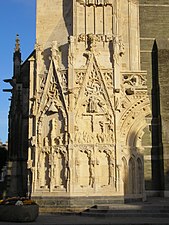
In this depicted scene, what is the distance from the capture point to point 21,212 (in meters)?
11.7

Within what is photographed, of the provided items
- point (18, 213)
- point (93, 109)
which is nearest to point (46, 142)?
point (93, 109)

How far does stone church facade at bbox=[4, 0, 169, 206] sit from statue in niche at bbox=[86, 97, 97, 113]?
1.6 inches

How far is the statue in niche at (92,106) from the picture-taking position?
1543 centimetres

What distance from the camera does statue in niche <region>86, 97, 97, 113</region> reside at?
607 inches

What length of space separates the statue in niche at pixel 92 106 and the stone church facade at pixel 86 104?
40 mm

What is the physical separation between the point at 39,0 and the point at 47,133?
6109mm

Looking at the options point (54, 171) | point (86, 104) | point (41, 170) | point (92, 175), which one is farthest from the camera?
point (86, 104)

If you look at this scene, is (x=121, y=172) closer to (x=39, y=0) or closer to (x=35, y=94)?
(x=35, y=94)

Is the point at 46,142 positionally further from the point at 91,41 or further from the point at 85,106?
the point at 91,41

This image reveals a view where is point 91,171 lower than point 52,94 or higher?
lower

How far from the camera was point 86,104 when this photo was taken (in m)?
15.6

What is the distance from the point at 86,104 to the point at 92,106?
31cm

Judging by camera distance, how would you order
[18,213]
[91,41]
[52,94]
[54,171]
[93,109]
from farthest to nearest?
1. [91,41]
2. [52,94]
3. [93,109]
4. [54,171]
5. [18,213]

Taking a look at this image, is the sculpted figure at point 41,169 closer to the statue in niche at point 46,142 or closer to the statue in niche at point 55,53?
the statue in niche at point 46,142
